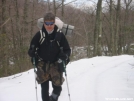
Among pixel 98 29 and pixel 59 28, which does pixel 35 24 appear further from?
pixel 59 28

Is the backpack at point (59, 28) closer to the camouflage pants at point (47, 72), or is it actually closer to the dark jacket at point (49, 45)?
the dark jacket at point (49, 45)

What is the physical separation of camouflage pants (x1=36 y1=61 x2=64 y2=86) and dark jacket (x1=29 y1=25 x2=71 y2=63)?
5.2 inches

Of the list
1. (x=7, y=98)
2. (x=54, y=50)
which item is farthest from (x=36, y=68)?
(x=7, y=98)

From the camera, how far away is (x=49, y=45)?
11.7ft

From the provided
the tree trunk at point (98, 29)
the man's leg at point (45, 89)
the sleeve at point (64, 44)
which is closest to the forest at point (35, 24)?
the tree trunk at point (98, 29)

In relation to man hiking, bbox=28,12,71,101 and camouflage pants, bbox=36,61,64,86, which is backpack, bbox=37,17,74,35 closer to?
man hiking, bbox=28,12,71,101

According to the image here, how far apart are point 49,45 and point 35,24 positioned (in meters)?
21.6

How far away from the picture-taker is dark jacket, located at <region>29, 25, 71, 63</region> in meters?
3.57

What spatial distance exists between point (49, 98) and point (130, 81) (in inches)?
137

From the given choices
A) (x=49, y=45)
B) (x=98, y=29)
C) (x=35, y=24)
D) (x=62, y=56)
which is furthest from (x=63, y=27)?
(x=35, y=24)

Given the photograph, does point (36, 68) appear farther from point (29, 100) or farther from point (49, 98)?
point (29, 100)

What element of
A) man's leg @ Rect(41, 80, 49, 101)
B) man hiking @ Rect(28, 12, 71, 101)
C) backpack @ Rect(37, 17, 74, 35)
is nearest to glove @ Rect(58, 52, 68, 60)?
man hiking @ Rect(28, 12, 71, 101)

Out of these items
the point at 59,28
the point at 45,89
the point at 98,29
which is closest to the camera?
the point at 59,28

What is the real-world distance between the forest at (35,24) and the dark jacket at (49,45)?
0.71 metres
